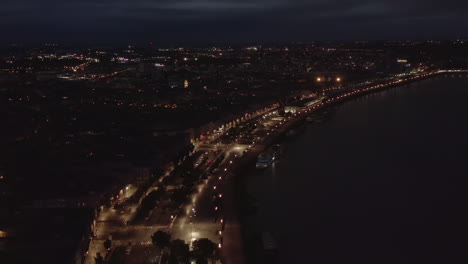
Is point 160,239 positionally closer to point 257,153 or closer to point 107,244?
point 107,244

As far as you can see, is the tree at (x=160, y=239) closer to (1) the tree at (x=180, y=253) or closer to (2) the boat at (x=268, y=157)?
(1) the tree at (x=180, y=253)

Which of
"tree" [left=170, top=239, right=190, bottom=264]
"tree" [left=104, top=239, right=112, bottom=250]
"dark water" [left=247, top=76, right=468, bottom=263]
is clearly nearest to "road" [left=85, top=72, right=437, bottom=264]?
"tree" [left=104, top=239, right=112, bottom=250]

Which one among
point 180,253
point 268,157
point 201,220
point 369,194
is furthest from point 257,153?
point 180,253

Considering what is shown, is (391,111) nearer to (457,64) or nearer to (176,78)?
(176,78)

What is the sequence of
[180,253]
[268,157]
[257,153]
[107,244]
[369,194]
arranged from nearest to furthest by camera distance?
[180,253]
[107,244]
[369,194]
[268,157]
[257,153]

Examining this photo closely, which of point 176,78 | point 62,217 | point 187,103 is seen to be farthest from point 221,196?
point 176,78

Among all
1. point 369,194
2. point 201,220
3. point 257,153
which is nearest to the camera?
point 201,220
